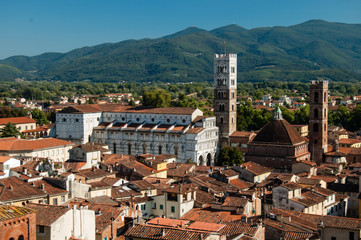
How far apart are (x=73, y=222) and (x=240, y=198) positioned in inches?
501

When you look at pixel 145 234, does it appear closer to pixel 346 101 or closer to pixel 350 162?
pixel 350 162

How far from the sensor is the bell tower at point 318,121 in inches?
2694

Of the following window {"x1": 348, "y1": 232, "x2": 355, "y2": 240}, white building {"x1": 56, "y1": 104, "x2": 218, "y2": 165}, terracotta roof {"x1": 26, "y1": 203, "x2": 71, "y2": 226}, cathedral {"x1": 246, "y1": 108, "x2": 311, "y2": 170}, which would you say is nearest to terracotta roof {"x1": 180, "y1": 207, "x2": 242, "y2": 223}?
window {"x1": 348, "y1": 232, "x2": 355, "y2": 240}

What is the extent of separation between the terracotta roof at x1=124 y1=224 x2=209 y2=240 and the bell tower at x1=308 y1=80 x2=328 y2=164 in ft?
156

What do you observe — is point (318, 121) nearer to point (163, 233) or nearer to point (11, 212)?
point (163, 233)

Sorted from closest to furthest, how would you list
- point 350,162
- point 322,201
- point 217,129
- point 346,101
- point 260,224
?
point 260,224
point 322,201
point 350,162
point 217,129
point 346,101

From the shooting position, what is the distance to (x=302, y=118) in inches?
4028

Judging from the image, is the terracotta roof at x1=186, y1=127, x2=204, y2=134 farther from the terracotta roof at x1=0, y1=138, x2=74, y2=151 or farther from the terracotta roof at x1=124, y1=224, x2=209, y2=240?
the terracotta roof at x1=124, y1=224, x2=209, y2=240

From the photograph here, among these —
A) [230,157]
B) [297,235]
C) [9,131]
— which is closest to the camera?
[297,235]

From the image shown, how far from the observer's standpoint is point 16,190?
99.4 feet

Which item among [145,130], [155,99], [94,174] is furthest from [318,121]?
[155,99]

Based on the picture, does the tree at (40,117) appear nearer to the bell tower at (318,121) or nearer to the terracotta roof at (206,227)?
the bell tower at (318,121)

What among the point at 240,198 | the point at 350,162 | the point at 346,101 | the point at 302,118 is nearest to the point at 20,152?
the point at 240,198

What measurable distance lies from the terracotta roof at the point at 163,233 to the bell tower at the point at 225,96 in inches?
2168
